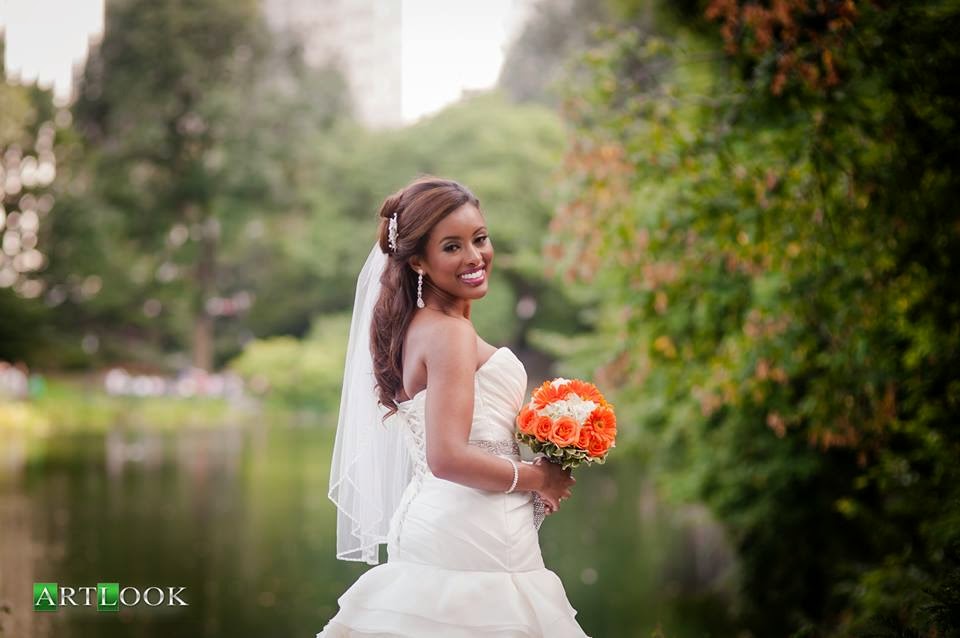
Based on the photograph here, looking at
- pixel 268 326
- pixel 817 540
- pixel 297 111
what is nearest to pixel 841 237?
pixel 817 540

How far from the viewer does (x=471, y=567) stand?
102 inches

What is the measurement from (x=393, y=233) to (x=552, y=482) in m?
0.72

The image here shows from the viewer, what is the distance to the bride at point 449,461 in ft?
8.30

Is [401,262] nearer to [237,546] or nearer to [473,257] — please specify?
[473,257]

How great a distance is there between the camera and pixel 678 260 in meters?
5.98

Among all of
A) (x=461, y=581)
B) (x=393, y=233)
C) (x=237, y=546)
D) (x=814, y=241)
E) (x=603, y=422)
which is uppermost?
(x=237, y=546)

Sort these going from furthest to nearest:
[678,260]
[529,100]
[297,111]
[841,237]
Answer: [529,100]
[297,111]
[678,260]
[841,237]

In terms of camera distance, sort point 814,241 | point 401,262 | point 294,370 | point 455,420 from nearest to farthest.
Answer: point 455,420
point 401,262
point 814,241
point 294,370

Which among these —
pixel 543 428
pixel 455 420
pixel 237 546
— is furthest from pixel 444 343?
pixel 237 546

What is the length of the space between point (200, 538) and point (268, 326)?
11.5 m

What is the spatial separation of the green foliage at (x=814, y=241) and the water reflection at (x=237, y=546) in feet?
5.91

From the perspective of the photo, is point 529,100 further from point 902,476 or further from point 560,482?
point 560,482

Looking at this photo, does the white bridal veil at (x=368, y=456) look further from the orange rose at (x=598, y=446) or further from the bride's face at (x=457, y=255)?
the orange rose at (x=598, y=446)

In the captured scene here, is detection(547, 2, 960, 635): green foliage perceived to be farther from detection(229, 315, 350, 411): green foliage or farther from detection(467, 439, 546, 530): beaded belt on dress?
detection(229, 315, 350, 411): green foliage
